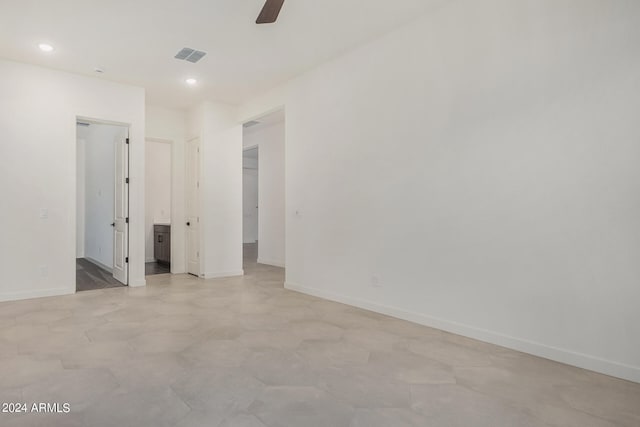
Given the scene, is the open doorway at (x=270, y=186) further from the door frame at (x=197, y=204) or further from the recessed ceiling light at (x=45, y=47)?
the recessed ceiling light at (x=45, y=47)

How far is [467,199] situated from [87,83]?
527 cm

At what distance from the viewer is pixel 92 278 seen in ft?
20.3

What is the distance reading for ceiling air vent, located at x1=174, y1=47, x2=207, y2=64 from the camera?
14.4 ft

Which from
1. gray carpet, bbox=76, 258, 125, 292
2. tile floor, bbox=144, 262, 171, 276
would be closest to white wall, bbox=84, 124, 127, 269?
gray carpet, bbox=76, 258, 125, 292

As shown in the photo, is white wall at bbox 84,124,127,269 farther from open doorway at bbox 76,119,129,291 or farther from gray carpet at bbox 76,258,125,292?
gray carpet at bbox 76,258,125,292

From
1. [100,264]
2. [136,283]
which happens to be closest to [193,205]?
[136,283]

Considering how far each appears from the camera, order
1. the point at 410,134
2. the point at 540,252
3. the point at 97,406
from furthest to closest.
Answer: the point at 410,134 → the point at 540,252 → the point at 97,406

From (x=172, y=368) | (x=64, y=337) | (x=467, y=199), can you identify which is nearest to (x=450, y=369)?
(x=467, y=199)

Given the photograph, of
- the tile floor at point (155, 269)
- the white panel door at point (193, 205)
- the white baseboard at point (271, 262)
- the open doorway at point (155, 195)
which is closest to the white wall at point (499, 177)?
the white panel door at point (193, 205)

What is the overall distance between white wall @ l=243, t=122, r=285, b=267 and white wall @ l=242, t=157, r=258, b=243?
403 cm

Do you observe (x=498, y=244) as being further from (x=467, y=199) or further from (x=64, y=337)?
(x=64, y=337)

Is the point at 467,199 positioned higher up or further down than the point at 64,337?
higher up

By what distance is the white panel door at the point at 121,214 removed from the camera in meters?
5.62

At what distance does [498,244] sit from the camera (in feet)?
10.1
